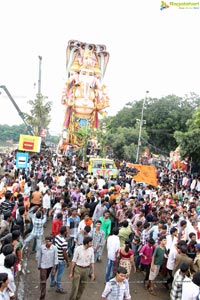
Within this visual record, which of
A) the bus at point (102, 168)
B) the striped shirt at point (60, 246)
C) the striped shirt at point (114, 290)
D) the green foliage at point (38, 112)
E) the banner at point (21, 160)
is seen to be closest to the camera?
the striped shirt at point (114, 290)

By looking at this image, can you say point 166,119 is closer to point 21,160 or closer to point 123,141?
point 123,141

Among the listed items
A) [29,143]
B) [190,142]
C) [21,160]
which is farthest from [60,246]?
[190,142]

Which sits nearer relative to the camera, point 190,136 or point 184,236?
point 184,236

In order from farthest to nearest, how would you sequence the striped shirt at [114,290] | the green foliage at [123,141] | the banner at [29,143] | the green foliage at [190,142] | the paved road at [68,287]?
the green foliage at [123,141], the green foliage at [190,142], the banner at [29,143], the paved road at [68,287], the striped shirt at [114,290]

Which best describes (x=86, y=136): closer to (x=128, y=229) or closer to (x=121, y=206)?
(x=121, y=206)

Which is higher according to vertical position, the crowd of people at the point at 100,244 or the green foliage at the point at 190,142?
the green foliage at the point at 190,142

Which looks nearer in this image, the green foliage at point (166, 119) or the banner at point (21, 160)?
the banner at point (21, 160)

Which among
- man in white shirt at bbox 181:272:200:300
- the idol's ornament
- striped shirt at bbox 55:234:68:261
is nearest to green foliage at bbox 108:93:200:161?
the idol's ornament

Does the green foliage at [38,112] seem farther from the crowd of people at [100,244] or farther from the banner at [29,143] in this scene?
the crowd of people at [100,244]

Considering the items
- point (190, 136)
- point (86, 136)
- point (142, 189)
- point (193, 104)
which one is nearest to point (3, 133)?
point (193, 104)

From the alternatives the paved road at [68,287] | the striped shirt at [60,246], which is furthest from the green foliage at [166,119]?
the striped shirt at [60,246]

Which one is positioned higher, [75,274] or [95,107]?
[95,107]

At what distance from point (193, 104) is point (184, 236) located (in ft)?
107

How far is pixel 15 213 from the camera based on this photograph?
6.72 m
